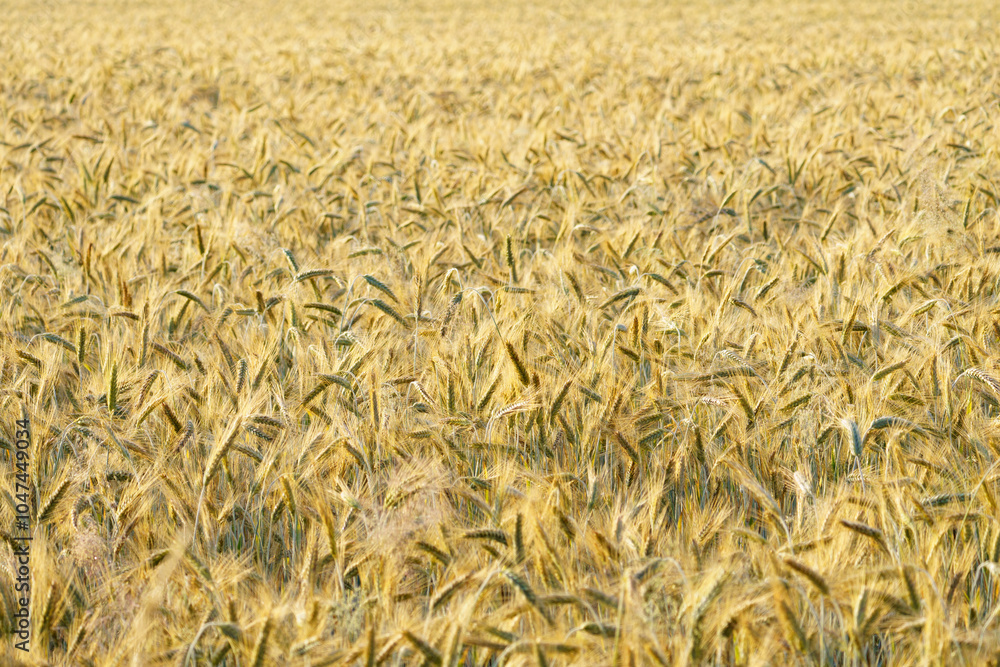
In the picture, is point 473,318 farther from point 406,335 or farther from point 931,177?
point 931,177

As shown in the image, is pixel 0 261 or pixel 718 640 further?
pixel 0 261

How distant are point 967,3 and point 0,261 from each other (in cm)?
2097

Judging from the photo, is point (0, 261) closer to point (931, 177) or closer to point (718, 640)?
point (718, 640)

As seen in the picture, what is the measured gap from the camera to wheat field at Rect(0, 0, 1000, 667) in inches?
55.3

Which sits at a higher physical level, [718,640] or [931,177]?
[931,177]

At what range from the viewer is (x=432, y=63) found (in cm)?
1038

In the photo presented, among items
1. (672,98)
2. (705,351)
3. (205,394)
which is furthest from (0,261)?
(672,98)

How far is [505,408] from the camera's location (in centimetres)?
194

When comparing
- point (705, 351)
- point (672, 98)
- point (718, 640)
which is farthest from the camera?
point (672, 98)

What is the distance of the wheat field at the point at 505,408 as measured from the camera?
140 cm

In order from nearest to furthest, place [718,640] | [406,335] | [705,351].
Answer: [718,640] → [705,351] → [406,335]

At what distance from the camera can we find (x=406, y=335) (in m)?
2.67
